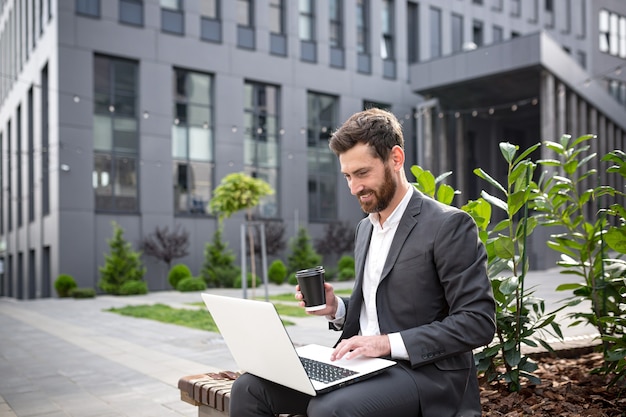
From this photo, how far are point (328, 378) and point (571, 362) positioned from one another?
258 centimetres

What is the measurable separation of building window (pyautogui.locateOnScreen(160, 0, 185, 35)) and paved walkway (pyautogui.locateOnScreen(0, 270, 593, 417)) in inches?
606

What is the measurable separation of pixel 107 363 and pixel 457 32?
28.9m

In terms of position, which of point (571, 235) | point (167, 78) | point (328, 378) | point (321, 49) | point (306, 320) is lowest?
point (306, 320)

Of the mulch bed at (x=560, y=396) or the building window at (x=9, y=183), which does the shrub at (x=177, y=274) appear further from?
the mulch bed at (x=560, y=396)

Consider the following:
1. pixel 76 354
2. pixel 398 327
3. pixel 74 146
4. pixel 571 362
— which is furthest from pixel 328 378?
pixel 74 146

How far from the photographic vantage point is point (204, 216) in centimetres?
2469

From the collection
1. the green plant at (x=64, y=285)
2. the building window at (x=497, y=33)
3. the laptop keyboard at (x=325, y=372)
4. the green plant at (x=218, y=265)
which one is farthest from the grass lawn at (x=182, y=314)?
the building window at (x=497, y=33)

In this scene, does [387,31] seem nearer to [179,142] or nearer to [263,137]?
[263,137]

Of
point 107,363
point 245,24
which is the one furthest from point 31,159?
point 107,363

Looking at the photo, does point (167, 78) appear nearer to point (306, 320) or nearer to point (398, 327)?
point (306, 320)

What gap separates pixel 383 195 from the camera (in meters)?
2.31

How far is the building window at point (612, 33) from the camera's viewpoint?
118 feet

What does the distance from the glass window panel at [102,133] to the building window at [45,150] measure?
6.58 ft

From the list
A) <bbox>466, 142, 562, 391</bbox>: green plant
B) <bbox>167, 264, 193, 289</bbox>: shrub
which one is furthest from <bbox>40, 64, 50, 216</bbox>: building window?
<bbox>466, 142, 562, 391</bbox>: green plant
